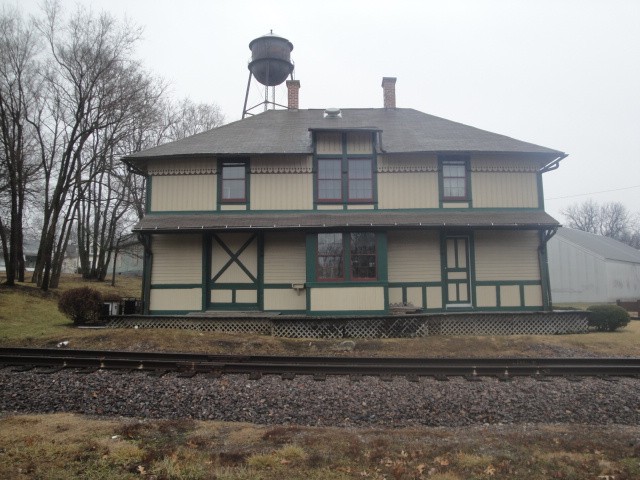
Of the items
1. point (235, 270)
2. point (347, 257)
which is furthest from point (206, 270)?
point (347, 257)

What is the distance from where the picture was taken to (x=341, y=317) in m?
13.4

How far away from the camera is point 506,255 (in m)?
16.5

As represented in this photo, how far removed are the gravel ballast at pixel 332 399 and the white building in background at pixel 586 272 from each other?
80.2ft

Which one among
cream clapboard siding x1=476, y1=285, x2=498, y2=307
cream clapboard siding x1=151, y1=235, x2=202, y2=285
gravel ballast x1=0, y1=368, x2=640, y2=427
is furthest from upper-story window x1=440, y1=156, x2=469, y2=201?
cream clapboard siding x1=151, y1=235, x2=202, y2=285

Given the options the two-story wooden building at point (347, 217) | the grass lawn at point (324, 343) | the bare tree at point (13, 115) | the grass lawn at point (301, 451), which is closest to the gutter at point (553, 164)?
the two-story wooden building at point (347, 217)

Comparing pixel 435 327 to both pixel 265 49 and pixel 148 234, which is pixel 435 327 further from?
pixel 265 49

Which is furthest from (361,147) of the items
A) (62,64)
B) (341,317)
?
(62,64)

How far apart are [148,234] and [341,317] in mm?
7765

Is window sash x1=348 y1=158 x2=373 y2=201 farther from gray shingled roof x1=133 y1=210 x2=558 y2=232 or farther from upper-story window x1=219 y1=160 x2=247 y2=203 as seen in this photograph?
upper-story window x1=219 y1=160 x2=247 y2=203

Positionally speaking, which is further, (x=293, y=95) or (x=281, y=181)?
(x=293, y=95)

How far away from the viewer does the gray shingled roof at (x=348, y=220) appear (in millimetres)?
15250

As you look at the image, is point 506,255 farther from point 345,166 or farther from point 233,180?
point 233,180

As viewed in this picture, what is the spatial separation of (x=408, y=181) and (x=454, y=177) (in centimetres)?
179

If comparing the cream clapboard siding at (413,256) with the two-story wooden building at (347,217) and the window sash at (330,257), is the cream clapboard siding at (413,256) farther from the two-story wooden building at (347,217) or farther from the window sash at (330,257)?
the window sash at (330,257)
